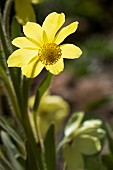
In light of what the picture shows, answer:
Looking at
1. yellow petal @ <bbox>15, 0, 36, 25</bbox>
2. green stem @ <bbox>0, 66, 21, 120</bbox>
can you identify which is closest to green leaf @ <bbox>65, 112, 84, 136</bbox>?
green stem @ <bbox>0, 66, 21, 120</bbox>

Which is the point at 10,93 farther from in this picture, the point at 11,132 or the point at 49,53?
the point at 49,53

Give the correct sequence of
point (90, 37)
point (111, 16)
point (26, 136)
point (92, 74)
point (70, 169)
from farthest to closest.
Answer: point (111, 16) → point (90, 37) → point (92, 74) → point (70, 169) → point (26, 136)

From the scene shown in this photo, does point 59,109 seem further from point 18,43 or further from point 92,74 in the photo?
point 92,74

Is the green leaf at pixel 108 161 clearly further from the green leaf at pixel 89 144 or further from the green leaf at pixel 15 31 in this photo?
the green leaf at pixel 15 31

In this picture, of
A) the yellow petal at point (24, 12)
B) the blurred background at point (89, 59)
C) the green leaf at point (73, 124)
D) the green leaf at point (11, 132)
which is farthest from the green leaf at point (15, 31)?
the blurred background at point (89, 59)

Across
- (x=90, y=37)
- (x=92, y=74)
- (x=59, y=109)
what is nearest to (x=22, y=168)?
(x=59, y=109)

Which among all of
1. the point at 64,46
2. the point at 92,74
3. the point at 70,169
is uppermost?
the point at 64,46

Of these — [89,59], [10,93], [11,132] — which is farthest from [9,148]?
[89,59]
